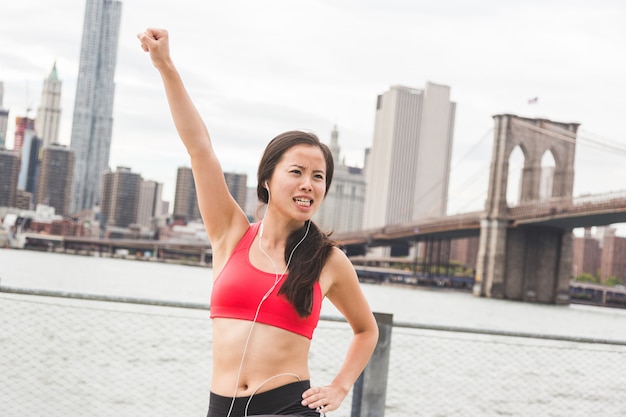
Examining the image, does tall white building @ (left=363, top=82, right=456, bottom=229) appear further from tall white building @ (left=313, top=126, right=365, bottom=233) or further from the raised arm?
the raised arm

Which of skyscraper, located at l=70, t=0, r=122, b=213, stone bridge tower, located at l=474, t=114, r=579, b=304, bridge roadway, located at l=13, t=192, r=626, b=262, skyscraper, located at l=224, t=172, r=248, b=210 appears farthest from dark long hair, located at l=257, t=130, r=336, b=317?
skyscraper, located at l=70, t=0, r=122, b=213

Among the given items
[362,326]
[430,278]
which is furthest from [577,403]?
[430,278]

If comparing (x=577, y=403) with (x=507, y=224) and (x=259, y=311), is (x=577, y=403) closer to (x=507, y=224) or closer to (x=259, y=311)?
(x=259, y=311)

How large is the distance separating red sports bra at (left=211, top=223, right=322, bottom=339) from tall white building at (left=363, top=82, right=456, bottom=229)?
414ft

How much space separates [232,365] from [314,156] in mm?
489

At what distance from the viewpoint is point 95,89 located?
188250mm

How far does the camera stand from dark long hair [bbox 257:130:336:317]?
1.76 meters

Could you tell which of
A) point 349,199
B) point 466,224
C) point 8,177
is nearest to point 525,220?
point 466,224

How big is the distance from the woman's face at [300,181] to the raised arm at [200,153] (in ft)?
0.46

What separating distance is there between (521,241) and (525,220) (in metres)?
4.90

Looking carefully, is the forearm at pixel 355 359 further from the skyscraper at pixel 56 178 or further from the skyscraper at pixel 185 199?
the skyscraper at pixel 56 178

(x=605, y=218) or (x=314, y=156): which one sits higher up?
(x=605, y=218)

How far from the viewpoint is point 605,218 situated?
41969 millimetres

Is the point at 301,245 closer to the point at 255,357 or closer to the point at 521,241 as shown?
the point at 255,357
